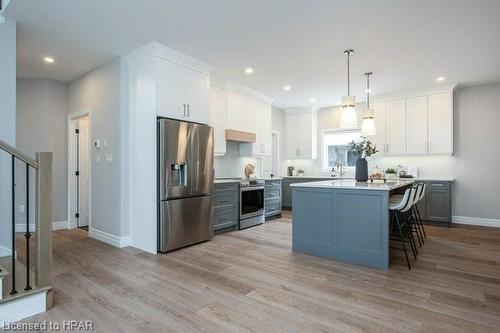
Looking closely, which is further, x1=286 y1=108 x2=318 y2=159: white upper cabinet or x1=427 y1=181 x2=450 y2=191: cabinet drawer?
x1=286 y1=108 x2=318 y2=159: white upper cabinet

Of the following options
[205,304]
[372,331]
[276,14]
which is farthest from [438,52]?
[205,304]

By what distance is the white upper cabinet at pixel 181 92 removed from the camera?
11.9 feet

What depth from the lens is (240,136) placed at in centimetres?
534

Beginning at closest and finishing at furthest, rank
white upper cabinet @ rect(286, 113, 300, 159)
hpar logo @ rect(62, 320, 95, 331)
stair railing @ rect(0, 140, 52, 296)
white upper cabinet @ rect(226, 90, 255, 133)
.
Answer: hpar logo @ rect(62, 320, 95, 331), stair railing @ rect(0, 140, 52, 296), white upper cabinet @ rect(226, 90, 255, 133), white upper cabinet @ rect(286, 113, 300, 159)

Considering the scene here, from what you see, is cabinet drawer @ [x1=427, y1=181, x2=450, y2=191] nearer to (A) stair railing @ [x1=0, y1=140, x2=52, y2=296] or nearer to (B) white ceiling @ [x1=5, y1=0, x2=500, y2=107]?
(B) white ceiling @ [x1=5, y1=0, x2=500, y2=107]

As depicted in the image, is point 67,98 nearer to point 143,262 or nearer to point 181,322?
point 143,262

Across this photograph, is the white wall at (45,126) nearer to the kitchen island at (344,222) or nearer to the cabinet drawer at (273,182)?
the cabinet drawer at (273,182)

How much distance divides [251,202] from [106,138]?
8.88ft

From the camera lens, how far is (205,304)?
2271 millimetres

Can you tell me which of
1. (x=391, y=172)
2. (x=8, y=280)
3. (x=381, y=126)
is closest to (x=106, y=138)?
(x=8, y=280)

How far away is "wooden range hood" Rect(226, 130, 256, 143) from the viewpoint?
5160mm

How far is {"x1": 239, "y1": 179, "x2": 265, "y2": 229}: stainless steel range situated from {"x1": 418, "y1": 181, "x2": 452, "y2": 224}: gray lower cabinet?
10.3 feet

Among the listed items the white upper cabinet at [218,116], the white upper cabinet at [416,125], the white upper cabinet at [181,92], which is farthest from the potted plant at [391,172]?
the white upper cabinet at [181,92]

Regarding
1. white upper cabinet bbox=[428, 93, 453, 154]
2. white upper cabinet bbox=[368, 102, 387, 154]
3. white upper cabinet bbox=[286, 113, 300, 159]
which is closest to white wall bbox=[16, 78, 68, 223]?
white upper cabinet bbox=[286, 113, 300, 159]
